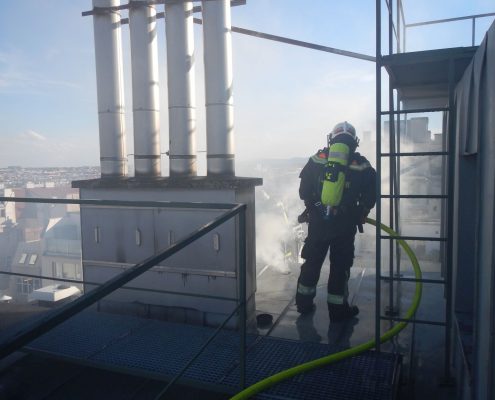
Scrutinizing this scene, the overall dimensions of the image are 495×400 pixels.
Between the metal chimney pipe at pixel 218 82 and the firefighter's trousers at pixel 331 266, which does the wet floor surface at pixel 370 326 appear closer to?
the firefighter's trousers at pixel 331 266

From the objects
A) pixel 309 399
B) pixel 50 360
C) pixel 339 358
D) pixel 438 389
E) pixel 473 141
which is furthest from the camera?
pixel 50 360

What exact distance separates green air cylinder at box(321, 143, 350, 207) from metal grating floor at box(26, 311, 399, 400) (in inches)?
Answer: 52.8

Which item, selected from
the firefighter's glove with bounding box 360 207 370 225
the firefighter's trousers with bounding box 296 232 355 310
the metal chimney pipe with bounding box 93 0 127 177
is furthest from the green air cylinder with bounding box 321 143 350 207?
the metal chimney pipe with bounding box 93 0 127 177

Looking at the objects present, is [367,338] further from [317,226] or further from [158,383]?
[158,383]

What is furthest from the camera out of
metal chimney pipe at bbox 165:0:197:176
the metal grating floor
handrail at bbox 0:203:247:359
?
metal chimney pipe at bbox 165:0:197:176

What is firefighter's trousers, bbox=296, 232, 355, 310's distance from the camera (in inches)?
161

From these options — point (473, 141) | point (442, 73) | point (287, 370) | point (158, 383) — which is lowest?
point (158, 383)

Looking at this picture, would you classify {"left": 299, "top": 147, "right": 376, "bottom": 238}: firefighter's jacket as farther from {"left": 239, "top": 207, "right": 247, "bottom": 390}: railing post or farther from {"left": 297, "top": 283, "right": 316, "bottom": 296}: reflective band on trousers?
{"left": 239, "top": 207, "right": 247, "bottom": 390}: railing post

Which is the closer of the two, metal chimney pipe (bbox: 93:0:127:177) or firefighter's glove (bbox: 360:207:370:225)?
firefighter's glove (bbox: 360:207:370:225)

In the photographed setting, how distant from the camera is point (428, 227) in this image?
8.64m

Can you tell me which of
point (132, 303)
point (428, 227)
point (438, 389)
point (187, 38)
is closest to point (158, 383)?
point (132, 303)

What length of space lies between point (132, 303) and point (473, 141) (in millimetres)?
3635

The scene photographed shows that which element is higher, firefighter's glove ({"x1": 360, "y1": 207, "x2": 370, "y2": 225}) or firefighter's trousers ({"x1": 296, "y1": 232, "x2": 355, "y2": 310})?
firefighter's glove ({"x1": 360, "y1": 207, "x2": 370, "y2": 225})

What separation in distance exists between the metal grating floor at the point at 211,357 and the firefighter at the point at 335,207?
2.43ft
